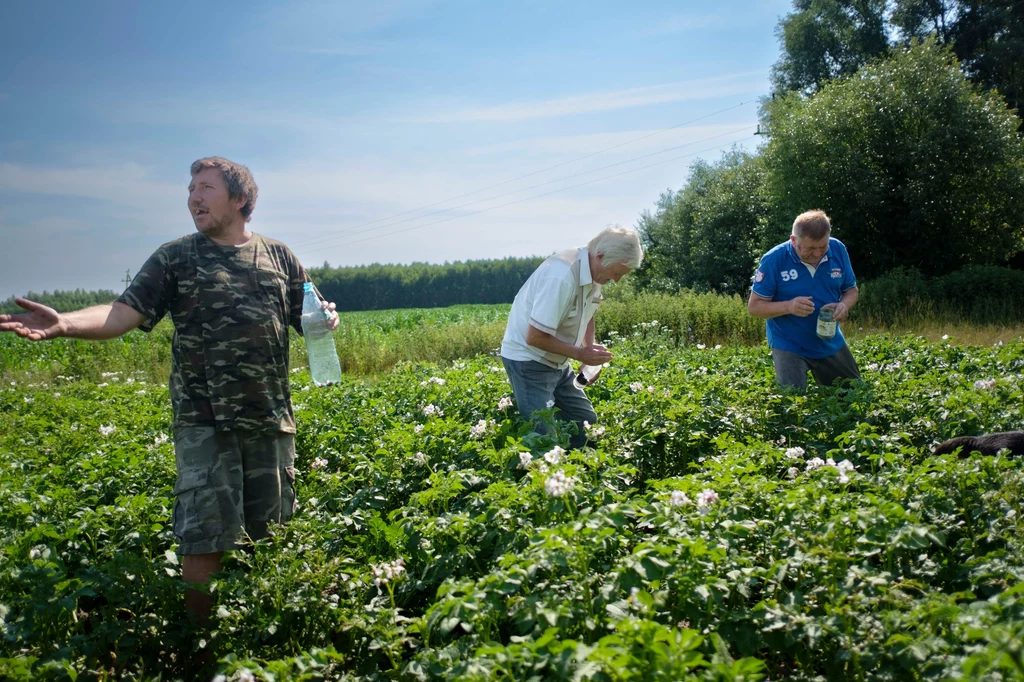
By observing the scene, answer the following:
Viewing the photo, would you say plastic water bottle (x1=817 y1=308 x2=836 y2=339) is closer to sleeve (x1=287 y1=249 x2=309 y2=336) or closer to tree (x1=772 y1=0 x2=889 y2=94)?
sleeve (x1=287 y1=249 x2=309 y2=336)

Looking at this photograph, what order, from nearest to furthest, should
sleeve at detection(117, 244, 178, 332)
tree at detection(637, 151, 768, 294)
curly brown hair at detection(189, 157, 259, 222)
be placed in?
1. sleeve at detection(117, 244, 178, 332)
2. curly brown hair at detection(189, 157, 259, 222)
3. tree at detection(637, 151, 768, 294)

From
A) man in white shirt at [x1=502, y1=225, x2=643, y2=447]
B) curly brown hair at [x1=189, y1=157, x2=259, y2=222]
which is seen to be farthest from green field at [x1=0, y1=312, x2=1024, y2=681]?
curly brown hair at [x1=189, y1=157, x2=259, y2=222]

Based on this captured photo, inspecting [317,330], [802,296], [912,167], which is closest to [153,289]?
[317,330]

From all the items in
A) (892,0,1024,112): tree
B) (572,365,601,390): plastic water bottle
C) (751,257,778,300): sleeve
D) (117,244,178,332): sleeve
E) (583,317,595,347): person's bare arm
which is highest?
(892,0,1024,112): tree

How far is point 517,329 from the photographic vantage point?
201 inches

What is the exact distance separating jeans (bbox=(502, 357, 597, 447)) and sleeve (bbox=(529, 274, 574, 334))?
0.41 metres

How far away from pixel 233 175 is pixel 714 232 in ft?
83.2

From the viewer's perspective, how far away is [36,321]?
3.27 meters

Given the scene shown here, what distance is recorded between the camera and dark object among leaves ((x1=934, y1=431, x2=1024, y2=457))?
4.06 meters

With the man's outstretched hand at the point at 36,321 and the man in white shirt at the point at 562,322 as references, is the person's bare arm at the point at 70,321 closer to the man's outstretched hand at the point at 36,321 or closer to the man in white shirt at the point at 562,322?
the man's outstretched hand at the point at 36,321

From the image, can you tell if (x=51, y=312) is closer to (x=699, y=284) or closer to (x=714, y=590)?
(x=714, y=590)

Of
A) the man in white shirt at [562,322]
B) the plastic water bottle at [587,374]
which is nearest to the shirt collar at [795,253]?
the man in white shirt at [562,322]

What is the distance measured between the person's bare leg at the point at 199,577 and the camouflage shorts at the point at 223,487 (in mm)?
89

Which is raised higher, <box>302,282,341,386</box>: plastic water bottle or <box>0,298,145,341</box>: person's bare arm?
<box>0,298,145,341</box>: person's bare arm
